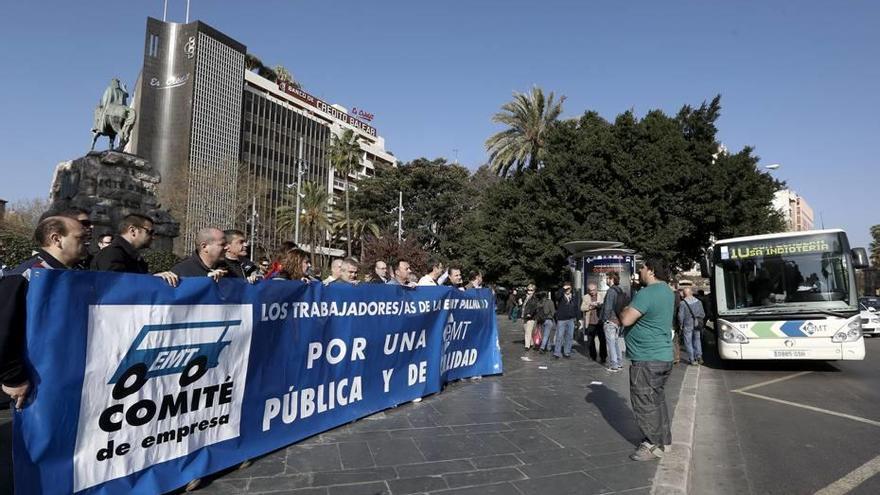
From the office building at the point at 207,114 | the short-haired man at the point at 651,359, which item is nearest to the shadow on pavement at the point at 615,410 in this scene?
the short-haired man at the point at 651,359

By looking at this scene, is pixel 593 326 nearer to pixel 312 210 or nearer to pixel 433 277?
pixel 433 277

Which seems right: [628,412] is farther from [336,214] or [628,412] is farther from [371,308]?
[336,214]

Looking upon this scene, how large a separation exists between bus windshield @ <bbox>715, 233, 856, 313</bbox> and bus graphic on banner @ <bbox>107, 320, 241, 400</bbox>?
10.1 meters

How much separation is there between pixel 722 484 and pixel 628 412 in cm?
221

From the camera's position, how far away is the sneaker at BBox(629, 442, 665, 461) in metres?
4.76

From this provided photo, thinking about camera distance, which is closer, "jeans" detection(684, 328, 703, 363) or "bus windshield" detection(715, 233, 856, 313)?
"bus windshield" detection(715, 233, 856, 313)

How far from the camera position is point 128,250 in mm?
4137

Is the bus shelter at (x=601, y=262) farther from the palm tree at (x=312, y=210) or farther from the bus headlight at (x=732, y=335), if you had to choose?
the palm tree at (x=312, y=210)

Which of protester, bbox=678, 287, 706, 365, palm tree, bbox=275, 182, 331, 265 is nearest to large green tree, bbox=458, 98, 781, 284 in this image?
protester, bbox=678, 287, 706, 365

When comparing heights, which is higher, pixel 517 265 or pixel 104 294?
pixel 517 265

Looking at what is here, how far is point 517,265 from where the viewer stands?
31844 millimetres

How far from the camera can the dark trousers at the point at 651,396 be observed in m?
4.79

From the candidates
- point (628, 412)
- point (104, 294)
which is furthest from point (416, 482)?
point (628, 412)

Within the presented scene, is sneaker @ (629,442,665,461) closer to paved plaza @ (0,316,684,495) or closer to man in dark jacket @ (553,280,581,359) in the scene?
paved plaza @ (0,316,684,495)
